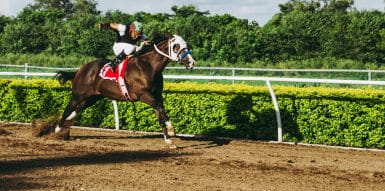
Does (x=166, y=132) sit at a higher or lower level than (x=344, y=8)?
lower

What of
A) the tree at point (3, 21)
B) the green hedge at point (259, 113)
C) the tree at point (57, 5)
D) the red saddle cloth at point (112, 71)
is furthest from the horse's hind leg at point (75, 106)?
the tree at point (57, 5)

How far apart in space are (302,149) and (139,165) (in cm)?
301

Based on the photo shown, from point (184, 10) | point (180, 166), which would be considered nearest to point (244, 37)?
point (184, 10)

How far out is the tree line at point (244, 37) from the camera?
33719 mm

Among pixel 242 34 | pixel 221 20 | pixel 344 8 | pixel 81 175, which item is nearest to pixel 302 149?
pixel 81 175

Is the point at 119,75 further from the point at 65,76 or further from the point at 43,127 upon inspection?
the point at 43,127

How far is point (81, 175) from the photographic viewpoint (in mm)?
7578

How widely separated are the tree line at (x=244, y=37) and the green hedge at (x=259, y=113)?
56.9 feet

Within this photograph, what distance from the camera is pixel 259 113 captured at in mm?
11016

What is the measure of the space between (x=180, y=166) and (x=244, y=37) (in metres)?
27.0

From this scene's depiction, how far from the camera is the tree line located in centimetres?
3372

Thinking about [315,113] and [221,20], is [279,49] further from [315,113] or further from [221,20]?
[315,113]

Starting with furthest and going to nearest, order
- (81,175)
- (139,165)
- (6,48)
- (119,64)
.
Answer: (6,48), (119,64), (139,165), (81,175)

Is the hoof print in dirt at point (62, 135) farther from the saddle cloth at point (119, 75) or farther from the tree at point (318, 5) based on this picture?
the tree at point (318, 5)
